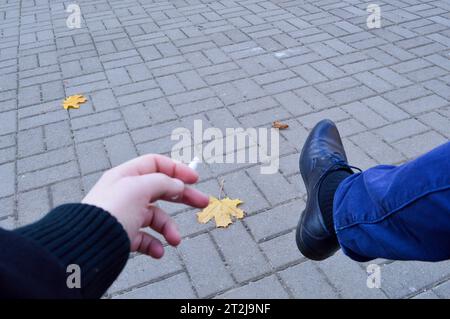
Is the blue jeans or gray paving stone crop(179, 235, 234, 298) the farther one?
gray paving stone crop(179, 235, 234, 298)

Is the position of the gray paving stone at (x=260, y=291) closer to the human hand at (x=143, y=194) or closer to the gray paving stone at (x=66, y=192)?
the human hand at (x=143, y=194)

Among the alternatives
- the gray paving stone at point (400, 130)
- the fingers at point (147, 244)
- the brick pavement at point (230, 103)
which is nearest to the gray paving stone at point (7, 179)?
the brick pavement at point (230, 103)

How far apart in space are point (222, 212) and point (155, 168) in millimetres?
1201

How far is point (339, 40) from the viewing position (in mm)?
4191

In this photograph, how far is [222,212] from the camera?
2.29 m

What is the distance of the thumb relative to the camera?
1.04 meters

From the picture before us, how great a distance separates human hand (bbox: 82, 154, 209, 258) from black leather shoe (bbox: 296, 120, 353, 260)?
0.81 metres

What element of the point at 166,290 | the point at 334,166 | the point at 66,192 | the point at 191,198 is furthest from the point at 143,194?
the point at 66,192

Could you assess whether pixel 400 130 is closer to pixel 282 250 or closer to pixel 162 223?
pixel 282 250

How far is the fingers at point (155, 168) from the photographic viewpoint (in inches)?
43.2

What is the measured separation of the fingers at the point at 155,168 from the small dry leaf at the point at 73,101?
247 cm

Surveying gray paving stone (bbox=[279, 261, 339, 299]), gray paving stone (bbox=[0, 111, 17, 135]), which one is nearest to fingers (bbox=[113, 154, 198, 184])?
gray paving stone (bbox=[279, 261, 339, 299])

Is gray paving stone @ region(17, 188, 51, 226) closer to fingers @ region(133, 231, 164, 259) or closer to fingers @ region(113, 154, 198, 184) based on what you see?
fingers @ region(133, 231, 164, 259)
